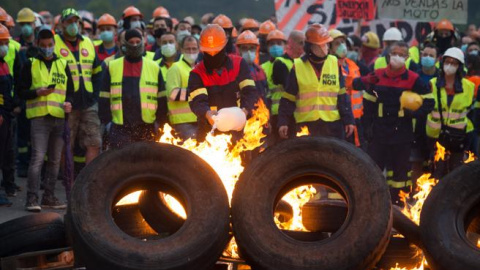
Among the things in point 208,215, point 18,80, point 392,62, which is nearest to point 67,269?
point 208,215

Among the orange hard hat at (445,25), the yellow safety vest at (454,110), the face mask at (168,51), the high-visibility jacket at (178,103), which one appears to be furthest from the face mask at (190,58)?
the orange hard hat at (445,25)

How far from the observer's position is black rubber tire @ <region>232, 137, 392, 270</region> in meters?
8.73

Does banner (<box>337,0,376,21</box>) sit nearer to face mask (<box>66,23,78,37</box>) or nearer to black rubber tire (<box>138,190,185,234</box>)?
face mask (<box>66,23,78,37</box>)

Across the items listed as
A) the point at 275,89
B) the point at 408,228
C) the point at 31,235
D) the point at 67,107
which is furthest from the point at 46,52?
the point at 408,228

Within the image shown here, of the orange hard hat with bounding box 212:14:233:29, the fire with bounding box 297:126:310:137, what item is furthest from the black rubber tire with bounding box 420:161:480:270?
the orange hard hat with bounding box 212:14:233:29

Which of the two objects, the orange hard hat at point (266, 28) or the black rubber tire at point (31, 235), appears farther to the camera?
the orange hard hat at point (266, 28)

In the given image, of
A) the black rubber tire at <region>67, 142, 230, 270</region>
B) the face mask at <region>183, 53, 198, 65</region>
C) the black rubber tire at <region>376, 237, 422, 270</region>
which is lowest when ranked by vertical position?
the black rubber tire at <region>376, 237, 422, 270</region>

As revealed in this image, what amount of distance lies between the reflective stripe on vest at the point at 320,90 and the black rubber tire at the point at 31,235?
4.67 m

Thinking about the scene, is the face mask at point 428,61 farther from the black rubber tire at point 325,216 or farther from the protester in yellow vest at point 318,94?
the black rubber tire at point 325,216

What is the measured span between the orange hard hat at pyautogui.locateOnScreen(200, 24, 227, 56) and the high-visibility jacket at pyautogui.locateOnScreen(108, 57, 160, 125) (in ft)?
6.46

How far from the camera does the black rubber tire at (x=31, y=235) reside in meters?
9.82

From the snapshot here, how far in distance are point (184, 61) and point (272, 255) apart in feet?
20.4

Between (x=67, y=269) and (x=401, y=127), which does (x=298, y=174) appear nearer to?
(x=67, y=269)

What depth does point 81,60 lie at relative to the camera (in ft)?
48.9
